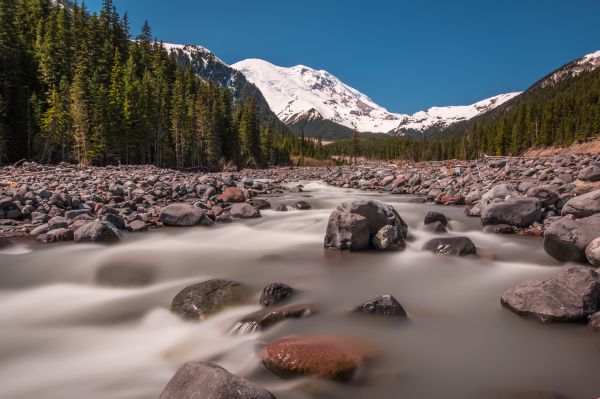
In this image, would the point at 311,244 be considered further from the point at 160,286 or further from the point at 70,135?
the point at 70,135

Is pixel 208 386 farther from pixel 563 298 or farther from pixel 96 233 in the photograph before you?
pixel 96 233

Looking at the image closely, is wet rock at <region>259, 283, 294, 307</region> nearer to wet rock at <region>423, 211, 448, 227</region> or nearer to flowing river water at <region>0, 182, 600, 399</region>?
flowing river water at <region>0, 182, 600, 399</region>

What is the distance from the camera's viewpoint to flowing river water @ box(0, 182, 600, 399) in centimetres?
409

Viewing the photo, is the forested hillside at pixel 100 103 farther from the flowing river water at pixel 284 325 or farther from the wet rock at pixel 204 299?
the wet rock at pixel 204 299

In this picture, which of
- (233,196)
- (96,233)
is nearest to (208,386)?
(96,233)

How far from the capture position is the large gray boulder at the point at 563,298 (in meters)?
5.18

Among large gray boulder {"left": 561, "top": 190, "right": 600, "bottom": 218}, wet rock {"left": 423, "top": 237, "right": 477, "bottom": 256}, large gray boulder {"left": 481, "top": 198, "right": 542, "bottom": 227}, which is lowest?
wet rock {"left": 423, "top": 237, "right": 477, "bottom": 256}

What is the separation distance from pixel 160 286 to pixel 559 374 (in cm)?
675

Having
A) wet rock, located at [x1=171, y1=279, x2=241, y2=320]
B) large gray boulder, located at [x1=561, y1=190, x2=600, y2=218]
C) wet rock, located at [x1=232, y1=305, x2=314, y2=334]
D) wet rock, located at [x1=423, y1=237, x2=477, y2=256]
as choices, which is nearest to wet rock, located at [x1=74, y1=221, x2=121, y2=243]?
wet rock, located at [x1=171, y1=279, x2=241, y2=320]

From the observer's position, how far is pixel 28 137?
41.2m

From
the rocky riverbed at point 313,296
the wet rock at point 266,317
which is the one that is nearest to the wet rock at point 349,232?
the rocky riverbed at point 313,296

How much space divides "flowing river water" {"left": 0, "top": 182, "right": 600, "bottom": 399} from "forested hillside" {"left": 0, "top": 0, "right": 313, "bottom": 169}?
120 ft

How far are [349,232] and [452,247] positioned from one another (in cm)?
268

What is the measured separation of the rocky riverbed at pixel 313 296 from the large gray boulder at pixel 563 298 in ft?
0.06
